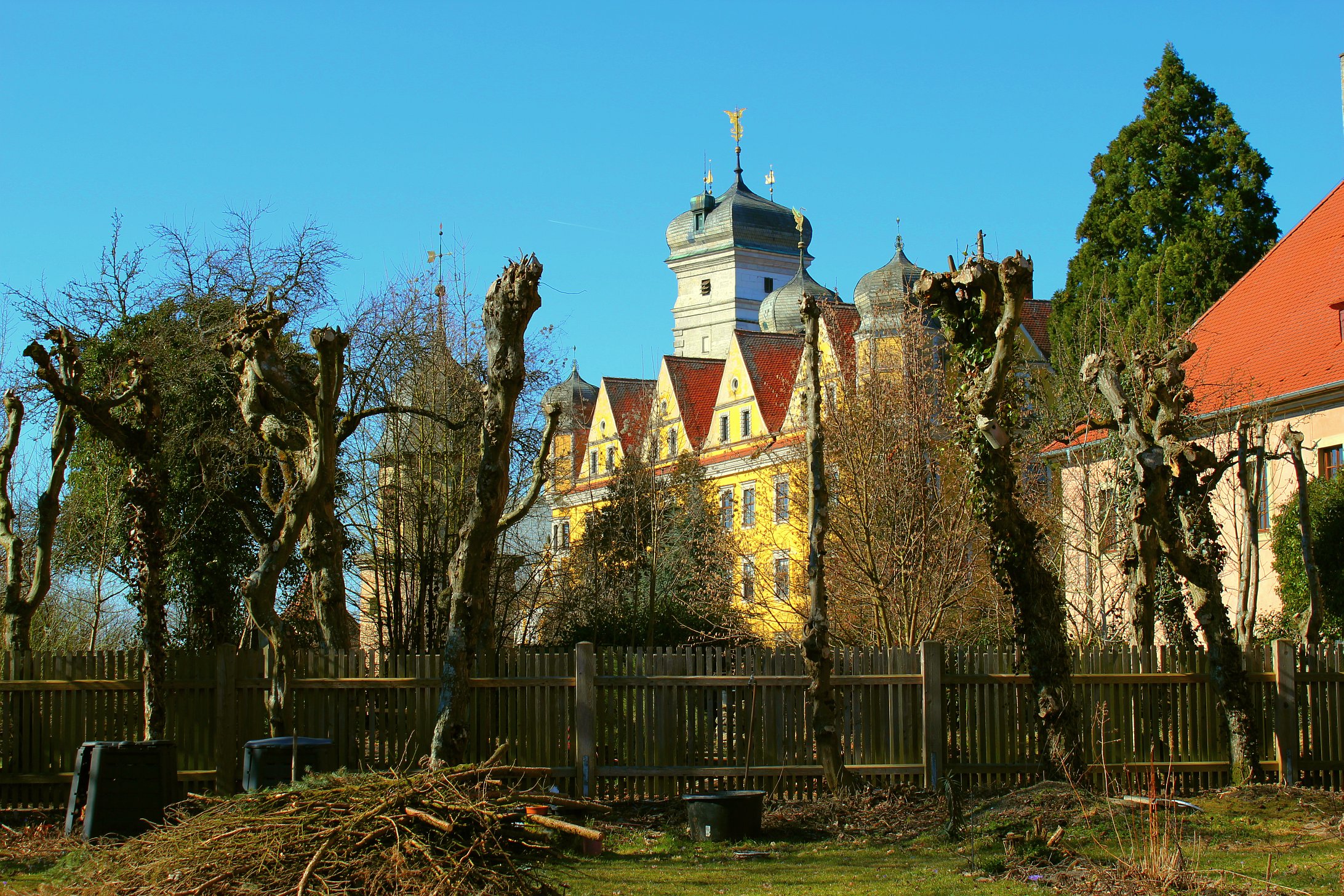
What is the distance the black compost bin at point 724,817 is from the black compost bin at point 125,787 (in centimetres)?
456

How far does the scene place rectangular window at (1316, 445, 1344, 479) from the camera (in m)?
25.2

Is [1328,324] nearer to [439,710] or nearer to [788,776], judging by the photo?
[788,776]

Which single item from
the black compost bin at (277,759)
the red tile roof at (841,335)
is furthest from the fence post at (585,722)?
the red tile roof at (841,335)

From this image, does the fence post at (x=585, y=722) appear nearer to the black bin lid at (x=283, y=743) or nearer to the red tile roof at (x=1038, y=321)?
the black bin lid at (x=283, y=743)

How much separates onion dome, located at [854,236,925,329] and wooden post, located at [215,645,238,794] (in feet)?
46.4

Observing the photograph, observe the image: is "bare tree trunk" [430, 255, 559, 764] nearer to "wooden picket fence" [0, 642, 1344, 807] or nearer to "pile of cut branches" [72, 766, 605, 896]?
"wooden picket fence" [0, 642, 1344, 807]

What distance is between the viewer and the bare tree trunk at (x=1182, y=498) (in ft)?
44.6

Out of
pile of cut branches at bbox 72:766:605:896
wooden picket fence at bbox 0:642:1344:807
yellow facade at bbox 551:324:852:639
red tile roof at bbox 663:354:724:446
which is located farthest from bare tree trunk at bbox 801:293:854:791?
red tile roof at bbox 663:354:724:446

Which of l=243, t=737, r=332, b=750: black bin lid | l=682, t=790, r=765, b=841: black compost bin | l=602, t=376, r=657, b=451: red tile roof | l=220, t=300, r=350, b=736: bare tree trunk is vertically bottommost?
l=682, t=790, r=765, b=841: black compost bin

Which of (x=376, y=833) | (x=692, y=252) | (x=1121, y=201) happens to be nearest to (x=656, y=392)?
(x=1121, y=201)

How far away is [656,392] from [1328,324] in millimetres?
24470

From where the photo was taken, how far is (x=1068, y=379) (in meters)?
26.2

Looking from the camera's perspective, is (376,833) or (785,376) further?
(785,376)

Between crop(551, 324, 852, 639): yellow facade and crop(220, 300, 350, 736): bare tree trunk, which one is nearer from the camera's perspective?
crop(220, 300, 350, 736): bare tree trunk
